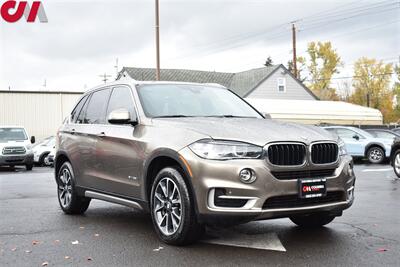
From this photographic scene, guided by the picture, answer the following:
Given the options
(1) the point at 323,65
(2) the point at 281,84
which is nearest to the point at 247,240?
(2) the point at 281,84

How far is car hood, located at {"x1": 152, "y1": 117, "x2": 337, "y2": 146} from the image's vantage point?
5.45 meters

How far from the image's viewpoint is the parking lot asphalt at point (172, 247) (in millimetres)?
5156

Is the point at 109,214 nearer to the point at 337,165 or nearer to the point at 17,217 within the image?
the point at 17,217

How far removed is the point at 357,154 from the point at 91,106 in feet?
53.0

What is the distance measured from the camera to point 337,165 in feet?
19.1

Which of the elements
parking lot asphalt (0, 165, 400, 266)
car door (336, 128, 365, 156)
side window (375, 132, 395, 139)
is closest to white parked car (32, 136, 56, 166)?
car door (336, 128, 365, 156)

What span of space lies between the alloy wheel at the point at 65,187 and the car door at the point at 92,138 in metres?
0.51

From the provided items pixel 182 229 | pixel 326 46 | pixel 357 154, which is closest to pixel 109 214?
pixel 182 229

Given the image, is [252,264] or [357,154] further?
[357,154]

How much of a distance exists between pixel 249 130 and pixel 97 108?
113 inches

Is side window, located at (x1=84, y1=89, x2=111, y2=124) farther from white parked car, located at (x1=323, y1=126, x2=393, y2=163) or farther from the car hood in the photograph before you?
white parked car, located at (x1=323, y1=126, x2=393, y2=163)

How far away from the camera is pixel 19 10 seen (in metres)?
19.3

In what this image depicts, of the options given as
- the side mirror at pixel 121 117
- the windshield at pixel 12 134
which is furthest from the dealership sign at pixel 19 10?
the side mirror at pixel 121 117

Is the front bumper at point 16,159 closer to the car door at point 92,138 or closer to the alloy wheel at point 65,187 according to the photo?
the alloy wheel at point 65,187
